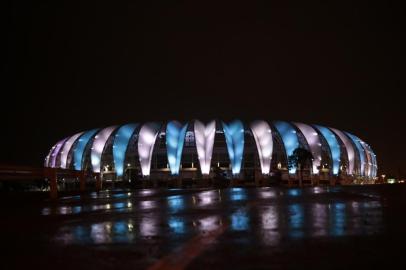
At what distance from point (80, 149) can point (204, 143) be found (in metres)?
27.3

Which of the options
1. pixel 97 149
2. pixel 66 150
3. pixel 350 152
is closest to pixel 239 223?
pixel 97 149

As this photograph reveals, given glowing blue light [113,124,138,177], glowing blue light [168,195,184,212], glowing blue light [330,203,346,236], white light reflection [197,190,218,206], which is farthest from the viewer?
glowing blue light [113,124,138,177]

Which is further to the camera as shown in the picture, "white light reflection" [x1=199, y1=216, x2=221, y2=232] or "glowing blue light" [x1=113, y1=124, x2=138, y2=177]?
"glowing blue light" [x1=113, y1=124, x2=138, y2=177]

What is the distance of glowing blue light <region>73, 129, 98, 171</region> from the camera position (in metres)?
96.9

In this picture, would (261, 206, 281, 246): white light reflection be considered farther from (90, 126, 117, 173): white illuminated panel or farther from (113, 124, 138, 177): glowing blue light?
(90, 126, 117, 173): white illuminated panel

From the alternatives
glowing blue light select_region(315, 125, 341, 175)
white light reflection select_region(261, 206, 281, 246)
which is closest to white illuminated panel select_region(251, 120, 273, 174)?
glowing blue light select_region(315, 125, 341, 175)

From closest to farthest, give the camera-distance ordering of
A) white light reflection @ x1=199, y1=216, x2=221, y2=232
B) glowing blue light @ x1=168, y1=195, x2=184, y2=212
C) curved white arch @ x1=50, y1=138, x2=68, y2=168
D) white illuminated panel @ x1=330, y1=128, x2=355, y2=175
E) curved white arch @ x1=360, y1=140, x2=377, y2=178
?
white light reflection @ x1=199, y1=216, x2=221, y2=232 → glowing blue light @ x1=168, y1=195, x2=184, y2=212 → white illuminated panel @ x1=330, y1=128, x2=355, y2=175 → curved white arch @ x1=50, y1=138, x2=68, y2=168 → curved white arch @ x1=360, y1=140, x2=377, y2=178

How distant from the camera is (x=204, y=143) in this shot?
293 ft

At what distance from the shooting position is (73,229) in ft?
34.5

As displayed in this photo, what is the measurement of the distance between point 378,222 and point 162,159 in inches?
3209

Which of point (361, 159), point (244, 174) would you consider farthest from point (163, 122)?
point (361, 159)

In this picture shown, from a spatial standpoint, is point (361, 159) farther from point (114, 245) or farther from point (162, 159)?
point (114, 245)

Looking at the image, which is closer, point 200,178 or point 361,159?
point 200,178

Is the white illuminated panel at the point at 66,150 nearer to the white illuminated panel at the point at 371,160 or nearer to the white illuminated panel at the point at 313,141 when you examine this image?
the white illuminated panel at the point at 313,141
